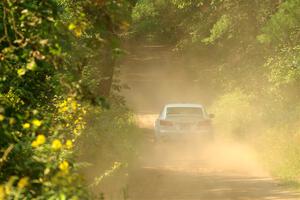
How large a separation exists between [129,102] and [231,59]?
373 inches

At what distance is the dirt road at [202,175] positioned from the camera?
46.6 feet

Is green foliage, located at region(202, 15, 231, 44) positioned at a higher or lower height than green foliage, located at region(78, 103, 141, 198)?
lower

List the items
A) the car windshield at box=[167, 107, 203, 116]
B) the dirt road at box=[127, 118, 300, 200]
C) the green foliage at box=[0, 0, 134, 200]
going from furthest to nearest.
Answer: the car windshield at box=[167, 107, 203, 116] < the dirt road at box=[127, 118, 300, 200] < the green foliage at box=[0, 0, 134, 200]

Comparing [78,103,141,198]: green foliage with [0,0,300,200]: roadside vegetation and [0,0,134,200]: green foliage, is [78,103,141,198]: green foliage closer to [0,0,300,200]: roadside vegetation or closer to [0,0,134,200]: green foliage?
[0,0,300,200]: roadside vegetation

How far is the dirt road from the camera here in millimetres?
14211

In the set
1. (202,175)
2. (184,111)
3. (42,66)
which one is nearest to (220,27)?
(184,111)

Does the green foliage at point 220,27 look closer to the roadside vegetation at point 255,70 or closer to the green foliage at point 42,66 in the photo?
the roadside vegetation at point 255,70

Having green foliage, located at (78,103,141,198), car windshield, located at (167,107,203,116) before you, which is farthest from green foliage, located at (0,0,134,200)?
car windshield, located at (167,107,203,116)

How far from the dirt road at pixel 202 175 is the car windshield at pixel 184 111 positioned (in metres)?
1.03

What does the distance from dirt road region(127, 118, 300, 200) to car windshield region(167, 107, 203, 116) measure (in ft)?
3.37

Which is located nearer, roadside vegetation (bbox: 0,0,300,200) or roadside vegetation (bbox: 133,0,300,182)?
roadside vegetation (bbox: 0,0,300,200)

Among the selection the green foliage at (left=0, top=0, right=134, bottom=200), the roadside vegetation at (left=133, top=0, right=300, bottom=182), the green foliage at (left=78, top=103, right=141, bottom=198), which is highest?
the green foliage at (left=0, top=0, right=134, bottom=200)

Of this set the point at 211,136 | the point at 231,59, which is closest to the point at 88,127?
the point at 211,136

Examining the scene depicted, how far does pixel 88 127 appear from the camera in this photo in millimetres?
14805
